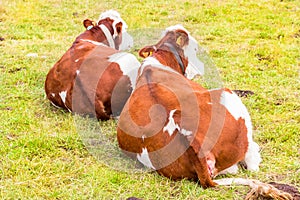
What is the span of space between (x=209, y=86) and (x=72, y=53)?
1.89 metres

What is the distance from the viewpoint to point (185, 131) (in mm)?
3994

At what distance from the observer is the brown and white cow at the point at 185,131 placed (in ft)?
13.0

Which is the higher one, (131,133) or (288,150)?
(131,133)

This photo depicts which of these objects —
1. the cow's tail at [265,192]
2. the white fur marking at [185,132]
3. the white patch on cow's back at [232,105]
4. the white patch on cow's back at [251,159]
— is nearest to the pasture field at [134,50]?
the white patch on cow's back at [251,159]

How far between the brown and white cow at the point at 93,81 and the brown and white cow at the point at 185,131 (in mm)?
902

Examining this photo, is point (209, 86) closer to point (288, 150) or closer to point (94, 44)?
point (94, 44)

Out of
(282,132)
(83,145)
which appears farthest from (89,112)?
(282,132)

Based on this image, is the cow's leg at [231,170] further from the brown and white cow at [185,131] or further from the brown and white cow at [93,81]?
the brown and white cow at [93,81]

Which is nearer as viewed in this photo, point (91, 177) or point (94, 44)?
point (91, 177)

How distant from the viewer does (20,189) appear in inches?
165

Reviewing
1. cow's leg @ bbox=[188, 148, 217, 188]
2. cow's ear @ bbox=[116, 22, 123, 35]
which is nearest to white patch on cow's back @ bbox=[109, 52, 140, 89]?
cow's ear @ bbox=[116, 22, 123, 35]

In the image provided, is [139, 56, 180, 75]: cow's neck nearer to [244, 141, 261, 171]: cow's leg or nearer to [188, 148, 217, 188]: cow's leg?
[244, 141, 261, 171]: cow's leg

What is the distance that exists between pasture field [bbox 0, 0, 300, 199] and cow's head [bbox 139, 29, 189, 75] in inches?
35.9

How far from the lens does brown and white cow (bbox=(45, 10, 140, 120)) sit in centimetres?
561
